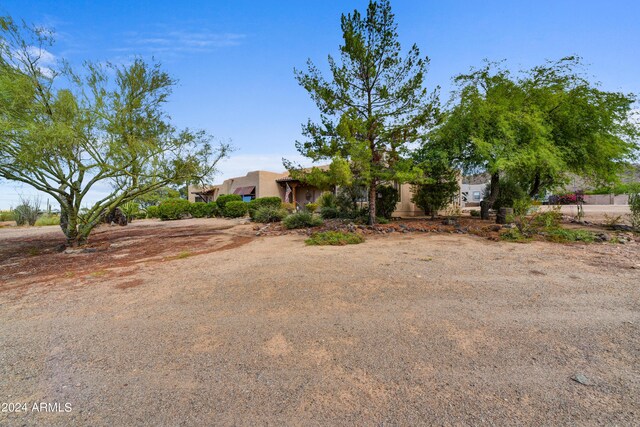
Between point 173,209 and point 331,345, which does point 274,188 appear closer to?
point 173,209

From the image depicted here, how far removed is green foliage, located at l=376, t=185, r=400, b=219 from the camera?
614 inches

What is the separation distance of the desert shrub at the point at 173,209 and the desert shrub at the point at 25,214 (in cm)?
821

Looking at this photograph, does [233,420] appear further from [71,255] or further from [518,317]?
[71,255]

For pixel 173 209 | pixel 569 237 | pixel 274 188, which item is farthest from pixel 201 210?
pixel 569 237

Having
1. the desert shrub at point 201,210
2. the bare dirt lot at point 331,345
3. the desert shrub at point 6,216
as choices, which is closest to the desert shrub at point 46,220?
the desert shrub at point 6,216

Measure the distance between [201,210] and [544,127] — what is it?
23929 millimetres

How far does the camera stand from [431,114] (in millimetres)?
11352

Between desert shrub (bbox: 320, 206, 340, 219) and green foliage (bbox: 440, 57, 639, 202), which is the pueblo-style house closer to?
desert shrub (bbox: 320, 206, 340, 219)

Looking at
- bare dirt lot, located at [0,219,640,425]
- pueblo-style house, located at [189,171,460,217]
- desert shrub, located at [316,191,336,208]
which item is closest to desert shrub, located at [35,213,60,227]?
pueblo-style house, located at [189,171,460,217]

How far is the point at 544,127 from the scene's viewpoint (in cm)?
1110

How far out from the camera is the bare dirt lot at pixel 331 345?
6.79 feet

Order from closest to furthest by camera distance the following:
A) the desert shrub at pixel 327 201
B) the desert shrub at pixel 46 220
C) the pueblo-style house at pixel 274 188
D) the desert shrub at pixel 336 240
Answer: the desert shrub at pixel 336 240, the desert shrub at pixel 327 201, the desert shrub at pixel 46 220, the pueblo-style house at pixel 274 188

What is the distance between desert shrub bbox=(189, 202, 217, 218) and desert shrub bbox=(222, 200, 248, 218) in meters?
3.14

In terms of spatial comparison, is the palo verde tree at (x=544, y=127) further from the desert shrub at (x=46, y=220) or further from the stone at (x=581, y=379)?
the desert shrub at (x=46, y=220)
